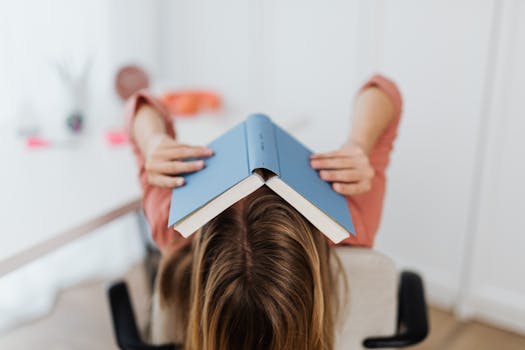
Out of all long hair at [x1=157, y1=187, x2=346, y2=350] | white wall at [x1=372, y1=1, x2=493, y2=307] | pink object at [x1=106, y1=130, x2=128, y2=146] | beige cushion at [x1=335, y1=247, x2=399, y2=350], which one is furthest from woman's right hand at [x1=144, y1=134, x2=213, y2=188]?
white wall at [x1=372, y1=1, x2=493, y2=307]

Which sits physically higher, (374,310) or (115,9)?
(115,9)

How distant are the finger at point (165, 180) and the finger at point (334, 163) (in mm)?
201

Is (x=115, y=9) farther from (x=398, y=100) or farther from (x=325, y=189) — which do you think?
(x=325, y=189)

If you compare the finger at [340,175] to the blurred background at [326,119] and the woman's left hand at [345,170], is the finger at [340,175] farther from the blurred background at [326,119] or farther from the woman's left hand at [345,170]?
the blurred background at [326,119]

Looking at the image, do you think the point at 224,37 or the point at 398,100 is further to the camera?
the point at 224,37

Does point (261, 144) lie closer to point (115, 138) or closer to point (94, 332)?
point (115, 138)

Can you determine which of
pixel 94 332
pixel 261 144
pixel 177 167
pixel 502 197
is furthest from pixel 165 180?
pixel 502 197

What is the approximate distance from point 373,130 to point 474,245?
0.96 m

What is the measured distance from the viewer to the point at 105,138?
64.1 inches

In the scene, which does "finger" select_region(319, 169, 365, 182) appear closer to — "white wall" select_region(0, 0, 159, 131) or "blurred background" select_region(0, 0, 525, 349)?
"blurred background" select_region(0, 0, 525, 349)

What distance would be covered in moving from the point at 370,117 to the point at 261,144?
1.13 feet

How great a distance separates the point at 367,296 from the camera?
89cm

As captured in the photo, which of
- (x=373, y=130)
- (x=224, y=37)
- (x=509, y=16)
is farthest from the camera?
(x=224, y=37)

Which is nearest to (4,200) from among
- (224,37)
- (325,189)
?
(325,189)
